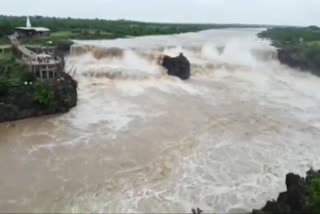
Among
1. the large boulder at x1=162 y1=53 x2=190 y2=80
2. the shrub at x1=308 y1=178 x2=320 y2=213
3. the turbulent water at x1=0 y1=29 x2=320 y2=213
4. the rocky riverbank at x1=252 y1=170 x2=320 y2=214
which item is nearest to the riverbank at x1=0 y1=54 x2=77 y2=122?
the turbulent water at x1=0 y1=29 x2=320 y2=213

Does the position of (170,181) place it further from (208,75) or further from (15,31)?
(15,31)

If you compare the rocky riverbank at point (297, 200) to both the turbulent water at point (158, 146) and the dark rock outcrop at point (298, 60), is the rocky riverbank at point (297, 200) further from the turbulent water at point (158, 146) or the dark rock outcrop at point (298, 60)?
the dark rock outcrop at point (298, 60)

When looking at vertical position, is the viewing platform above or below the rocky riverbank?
above

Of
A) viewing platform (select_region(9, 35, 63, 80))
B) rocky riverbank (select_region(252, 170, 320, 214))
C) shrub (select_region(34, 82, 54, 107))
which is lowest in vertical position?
rocky riverbank (select_region(252, 170, 320, 214))

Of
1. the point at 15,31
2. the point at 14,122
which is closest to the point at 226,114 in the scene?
the point at 14,122

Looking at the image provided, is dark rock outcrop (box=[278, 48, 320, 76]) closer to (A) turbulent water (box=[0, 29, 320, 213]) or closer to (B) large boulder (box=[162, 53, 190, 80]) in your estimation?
(A) turbulent water (box=[0, 29, 320, 213])

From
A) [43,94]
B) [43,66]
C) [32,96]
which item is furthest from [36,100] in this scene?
[43,66]

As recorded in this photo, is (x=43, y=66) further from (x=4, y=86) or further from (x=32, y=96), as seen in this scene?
(x=4, y=86)
